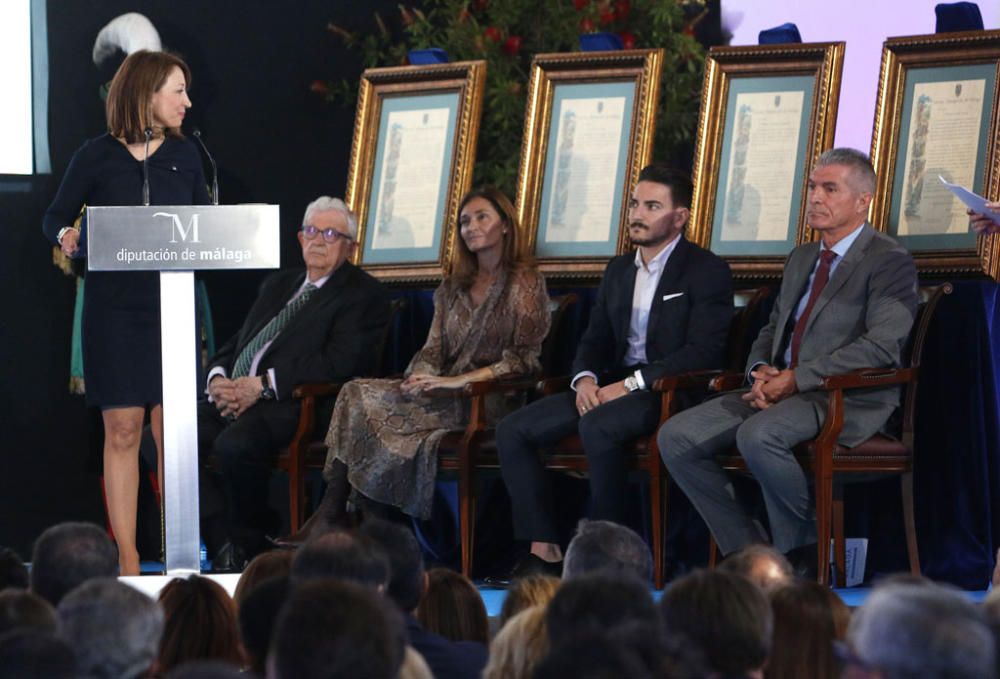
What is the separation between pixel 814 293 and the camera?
5.24 metres

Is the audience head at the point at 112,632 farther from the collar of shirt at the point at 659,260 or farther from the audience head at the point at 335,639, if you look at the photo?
the collar of shirt at the point at 659,260

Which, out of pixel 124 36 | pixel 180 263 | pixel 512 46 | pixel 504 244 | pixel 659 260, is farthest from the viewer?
pixel 512 46

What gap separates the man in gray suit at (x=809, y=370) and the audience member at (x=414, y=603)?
1.92 metres

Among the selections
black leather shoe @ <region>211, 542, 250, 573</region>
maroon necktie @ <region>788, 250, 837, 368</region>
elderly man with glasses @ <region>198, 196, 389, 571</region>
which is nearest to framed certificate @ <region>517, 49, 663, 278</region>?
elderly man with glasses @ <region>198, 196, 389, 571</region>

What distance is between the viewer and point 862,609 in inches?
77.0

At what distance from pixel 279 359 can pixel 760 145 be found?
1885 millimetres

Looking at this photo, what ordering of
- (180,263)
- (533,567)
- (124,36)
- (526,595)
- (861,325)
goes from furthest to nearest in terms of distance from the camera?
(124,36) → (533,567) → (861,325) → (180,263) → (526,595)

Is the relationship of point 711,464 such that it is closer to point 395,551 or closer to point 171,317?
point 171,317

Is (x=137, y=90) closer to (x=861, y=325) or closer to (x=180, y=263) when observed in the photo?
(x=180, y=263)

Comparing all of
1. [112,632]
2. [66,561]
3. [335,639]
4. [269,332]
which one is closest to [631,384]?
[269,332]

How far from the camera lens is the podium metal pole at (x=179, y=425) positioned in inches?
173

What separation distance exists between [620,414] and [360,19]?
2847mm

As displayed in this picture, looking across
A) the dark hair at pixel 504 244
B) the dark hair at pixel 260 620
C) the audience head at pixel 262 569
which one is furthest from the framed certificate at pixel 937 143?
the dark hair at pixel 260 620

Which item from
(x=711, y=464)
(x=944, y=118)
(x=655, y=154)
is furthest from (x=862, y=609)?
(x=655, y=154)
